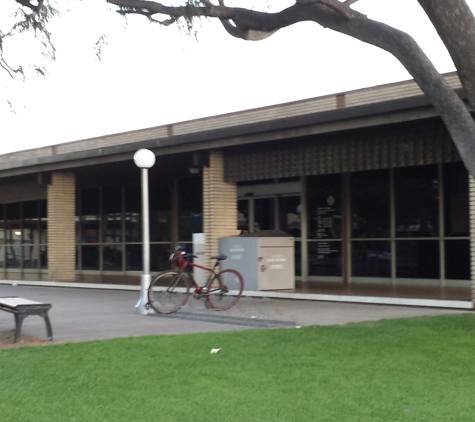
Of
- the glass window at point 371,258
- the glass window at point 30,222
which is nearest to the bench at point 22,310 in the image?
the glass window at point 371,258

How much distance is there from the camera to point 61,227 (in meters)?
21.6

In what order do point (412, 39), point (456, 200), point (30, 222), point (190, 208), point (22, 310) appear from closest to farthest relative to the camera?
1. point (412, 39)
2. point (22, 310)
3. point (456, 200)
4. point (190, 208)
5. point (30, 222)

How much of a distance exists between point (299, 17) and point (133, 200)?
1588cm

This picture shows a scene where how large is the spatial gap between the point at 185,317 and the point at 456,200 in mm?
7365

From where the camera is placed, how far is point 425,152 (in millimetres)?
13328

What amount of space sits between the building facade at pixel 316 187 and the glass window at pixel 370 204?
1.0 inches

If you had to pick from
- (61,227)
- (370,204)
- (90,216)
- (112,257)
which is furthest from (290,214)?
(90,216)

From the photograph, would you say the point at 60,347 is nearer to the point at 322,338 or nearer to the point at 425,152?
the point at 322,338

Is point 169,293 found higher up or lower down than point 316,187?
lower down

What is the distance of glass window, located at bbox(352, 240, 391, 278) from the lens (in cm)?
1741

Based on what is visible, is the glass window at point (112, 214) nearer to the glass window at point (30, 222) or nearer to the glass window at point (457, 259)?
the glass window at point (30, 222)

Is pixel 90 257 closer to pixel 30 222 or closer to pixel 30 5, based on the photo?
pixel 30 222

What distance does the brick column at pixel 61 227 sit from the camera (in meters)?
21.4

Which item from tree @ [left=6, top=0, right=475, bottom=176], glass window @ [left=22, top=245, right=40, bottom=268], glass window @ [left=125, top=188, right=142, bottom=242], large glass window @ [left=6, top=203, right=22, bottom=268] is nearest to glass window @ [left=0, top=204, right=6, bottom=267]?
large glass window @ [left=6, top=203, right=22, bottom=268]
